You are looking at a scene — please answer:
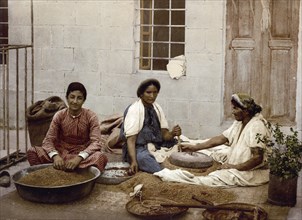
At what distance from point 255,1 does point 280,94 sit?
4.69ft

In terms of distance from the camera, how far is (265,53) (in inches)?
352

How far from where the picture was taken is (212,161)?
24.2ft

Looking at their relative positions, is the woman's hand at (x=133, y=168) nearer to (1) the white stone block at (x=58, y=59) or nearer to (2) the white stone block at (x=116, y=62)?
(2) the white stone block at (x=116, y=62)

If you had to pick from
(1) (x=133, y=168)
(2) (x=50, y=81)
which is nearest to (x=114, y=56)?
(2) (x=50, y=81)

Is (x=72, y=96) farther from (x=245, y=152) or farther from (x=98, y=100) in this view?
(x=98, y=100)

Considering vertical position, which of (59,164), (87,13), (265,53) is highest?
(87,13)

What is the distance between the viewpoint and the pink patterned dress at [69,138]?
689 cm

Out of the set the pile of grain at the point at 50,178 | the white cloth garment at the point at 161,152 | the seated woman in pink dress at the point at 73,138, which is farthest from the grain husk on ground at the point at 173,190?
the white cloth garment at the point at 161,152

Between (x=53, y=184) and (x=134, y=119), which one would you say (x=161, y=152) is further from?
(x=53, y=184)

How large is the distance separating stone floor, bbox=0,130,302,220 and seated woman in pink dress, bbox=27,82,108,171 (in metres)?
0.42

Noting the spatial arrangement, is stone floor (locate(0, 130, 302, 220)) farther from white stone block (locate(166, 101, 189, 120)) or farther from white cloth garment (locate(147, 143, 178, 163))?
white stone block (locate(166, 101, 189, 120))

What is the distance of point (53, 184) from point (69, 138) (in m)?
0.97

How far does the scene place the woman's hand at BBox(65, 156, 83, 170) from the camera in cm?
649

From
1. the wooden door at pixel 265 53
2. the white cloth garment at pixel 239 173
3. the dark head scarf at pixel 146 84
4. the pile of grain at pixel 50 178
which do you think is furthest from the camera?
the wooden door at pixel 265 53
